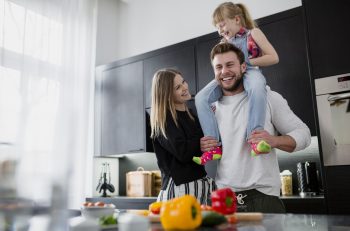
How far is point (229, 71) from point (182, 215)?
1085mm

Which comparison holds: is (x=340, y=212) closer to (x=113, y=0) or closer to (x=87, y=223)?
(x=87, y=223)

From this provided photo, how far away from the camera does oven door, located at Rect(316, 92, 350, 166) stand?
206 cm

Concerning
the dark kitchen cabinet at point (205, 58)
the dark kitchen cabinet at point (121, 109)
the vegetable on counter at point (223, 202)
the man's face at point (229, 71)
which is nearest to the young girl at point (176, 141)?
the man's face at point (229, 71)

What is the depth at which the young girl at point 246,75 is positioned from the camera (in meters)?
1.67

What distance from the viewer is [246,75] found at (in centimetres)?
182

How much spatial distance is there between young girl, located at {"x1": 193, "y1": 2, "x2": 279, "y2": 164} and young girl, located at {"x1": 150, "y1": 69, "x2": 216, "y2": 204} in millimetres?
71

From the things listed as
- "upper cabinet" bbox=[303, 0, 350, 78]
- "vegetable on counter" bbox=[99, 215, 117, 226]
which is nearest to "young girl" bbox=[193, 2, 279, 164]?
"upper cabinet" bbox=[303, 0, 350, 78]

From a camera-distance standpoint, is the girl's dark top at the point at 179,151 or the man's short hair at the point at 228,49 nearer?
the girl's dark top at the point at 179,151

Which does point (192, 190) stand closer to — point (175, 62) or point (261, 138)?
point (261, 138)

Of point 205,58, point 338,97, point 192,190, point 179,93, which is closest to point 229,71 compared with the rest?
point 179,93

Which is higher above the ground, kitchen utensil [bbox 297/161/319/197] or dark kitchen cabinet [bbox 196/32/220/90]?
dark kitchen cabinet [bbox 196/32/220/90]

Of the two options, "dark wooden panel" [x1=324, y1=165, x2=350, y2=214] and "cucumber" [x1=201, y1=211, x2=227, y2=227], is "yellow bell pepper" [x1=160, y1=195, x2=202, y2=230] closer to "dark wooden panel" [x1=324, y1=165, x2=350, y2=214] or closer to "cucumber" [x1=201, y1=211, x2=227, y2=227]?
"cucumber" [x1=201, y1=211, x2=227, y2=227]

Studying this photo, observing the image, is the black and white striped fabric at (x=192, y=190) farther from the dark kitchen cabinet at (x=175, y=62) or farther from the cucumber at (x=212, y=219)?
the dark kitchen cabinet at (x=175, y=62)

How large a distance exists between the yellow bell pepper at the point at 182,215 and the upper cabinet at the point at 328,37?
64.7 inches
